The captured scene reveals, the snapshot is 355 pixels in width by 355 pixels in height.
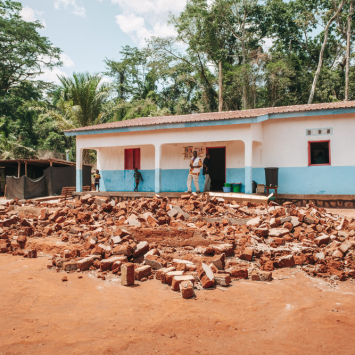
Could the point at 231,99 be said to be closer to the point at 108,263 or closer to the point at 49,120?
the point at 49,120

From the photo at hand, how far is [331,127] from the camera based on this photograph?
11.7 m

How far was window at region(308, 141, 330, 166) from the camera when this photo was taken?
12500mm

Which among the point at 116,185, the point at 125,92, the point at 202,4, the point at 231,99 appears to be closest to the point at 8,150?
the point at 116,185

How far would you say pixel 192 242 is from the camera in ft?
22.6

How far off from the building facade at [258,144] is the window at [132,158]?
56 mm

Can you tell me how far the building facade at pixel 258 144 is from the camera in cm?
1166

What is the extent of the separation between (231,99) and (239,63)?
4.84m

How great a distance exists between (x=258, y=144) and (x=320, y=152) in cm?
273

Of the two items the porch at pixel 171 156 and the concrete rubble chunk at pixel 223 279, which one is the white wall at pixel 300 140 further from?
the concrete rubble chunk at pixel 223 279

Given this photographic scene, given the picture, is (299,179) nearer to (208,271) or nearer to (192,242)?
(192,242)

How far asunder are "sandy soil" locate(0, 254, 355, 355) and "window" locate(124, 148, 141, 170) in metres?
10.1

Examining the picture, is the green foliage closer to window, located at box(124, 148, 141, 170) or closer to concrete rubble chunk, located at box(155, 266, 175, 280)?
window, located at box(124, 148, 141, 170)

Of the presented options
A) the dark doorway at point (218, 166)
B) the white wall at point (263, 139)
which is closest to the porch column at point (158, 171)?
the white wall at point (263, 139)

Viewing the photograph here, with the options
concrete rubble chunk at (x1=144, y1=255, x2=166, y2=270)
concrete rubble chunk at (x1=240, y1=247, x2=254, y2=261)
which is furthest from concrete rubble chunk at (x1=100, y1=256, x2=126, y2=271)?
concrete rubble chunk at (x1=240, y1=247, x2=254, y2=261)
